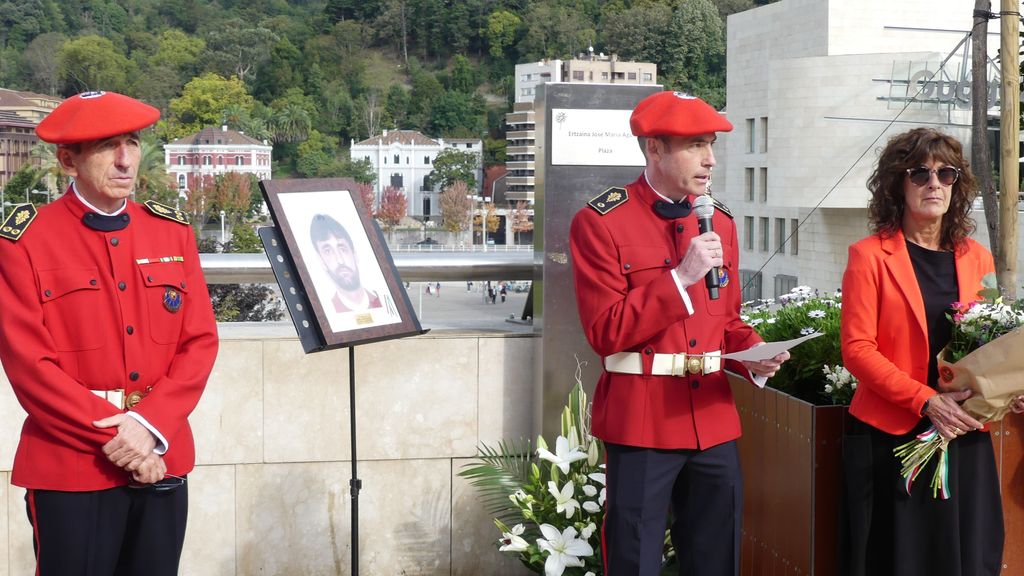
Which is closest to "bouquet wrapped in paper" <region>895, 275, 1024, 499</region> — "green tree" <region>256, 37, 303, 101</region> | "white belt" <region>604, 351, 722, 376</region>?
"white belt" <region>604, 351, 722, 376</region>

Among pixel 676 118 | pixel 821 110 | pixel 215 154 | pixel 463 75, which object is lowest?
pixel 676 118

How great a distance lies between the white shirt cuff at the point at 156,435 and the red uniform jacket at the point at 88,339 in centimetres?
1

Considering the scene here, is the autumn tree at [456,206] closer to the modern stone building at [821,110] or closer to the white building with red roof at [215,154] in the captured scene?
the white building with red roof at [215,154]

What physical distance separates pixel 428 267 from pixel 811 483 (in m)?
1.71

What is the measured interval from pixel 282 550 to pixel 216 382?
617 mm

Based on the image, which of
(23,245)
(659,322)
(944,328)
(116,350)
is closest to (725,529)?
(659,322)

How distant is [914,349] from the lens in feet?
9.29

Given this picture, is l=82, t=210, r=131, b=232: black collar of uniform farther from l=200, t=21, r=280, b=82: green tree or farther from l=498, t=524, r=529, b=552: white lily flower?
l=200, t=21, r=280, b=82: green tree

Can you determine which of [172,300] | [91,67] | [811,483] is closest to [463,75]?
[91,67]

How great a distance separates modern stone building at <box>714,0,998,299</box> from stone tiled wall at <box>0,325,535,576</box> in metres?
18.8

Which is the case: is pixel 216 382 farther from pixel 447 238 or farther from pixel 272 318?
pixel 447 238

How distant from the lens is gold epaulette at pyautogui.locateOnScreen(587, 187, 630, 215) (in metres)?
2.72

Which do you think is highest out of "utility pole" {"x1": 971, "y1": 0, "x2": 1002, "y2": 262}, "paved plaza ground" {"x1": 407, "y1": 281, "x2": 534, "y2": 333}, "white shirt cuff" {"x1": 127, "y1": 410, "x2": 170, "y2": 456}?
"utility pole" {"x1": 971, "y1": 0, "x2": 1002, "y2": 262}

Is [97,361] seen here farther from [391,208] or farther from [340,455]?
[391,208]
